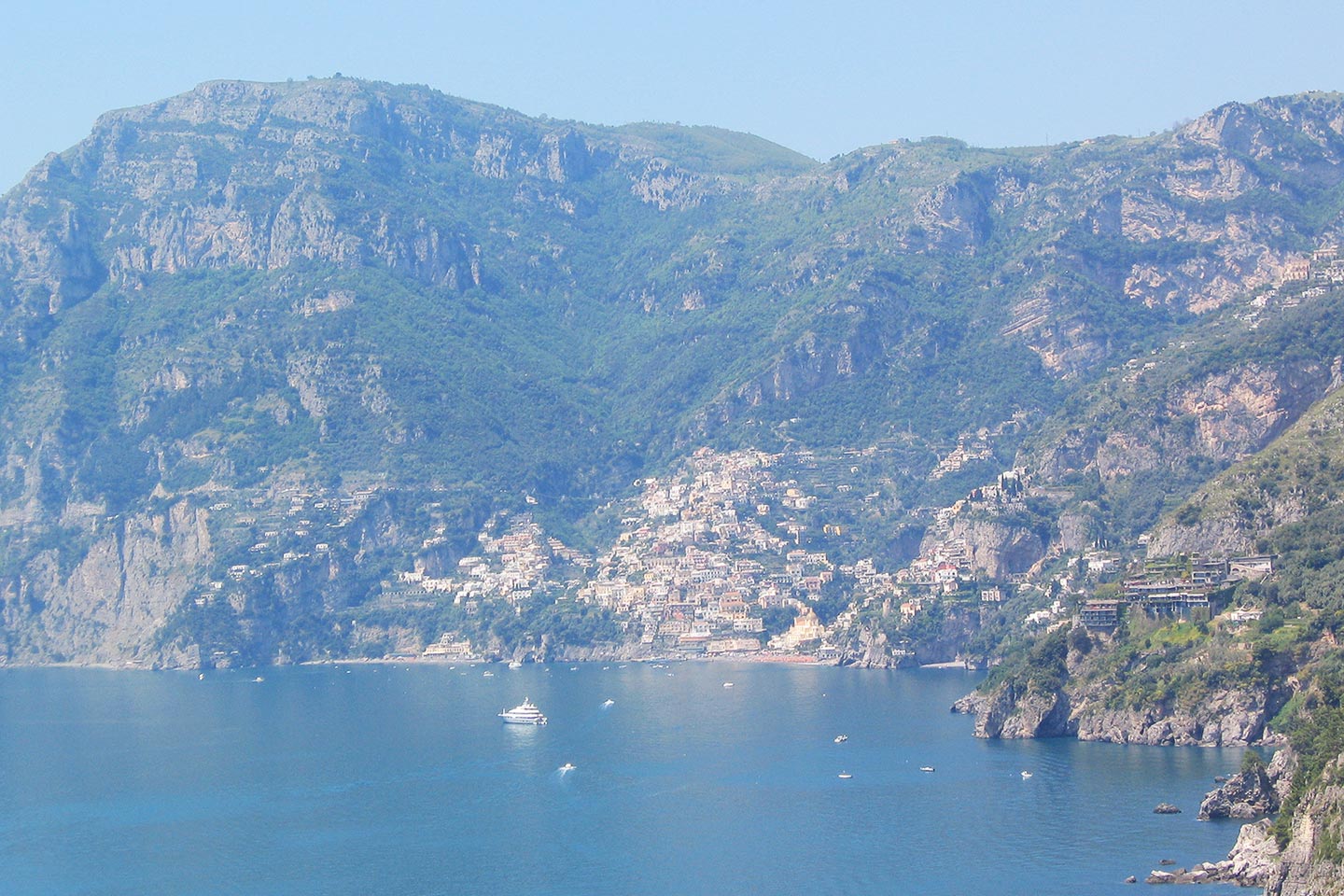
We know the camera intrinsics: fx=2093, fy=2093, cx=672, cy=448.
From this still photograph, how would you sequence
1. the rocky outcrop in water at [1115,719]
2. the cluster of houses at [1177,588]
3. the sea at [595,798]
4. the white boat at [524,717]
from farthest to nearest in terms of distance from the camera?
the white boat at [524,717] < the cluster of houses at [1177,588] < the rocky outcrop in water at [1115,719] < the sea at [595,798]

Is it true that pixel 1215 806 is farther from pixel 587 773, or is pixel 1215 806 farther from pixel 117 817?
pixel 117 817

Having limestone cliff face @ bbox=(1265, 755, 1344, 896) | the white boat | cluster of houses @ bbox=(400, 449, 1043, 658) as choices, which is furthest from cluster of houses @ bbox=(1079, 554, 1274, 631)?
limestone cliff face @ bbox=(1265, 755, 1344, 896)

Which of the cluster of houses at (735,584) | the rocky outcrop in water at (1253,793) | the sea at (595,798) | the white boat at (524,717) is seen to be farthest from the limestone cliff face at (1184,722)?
the cluster of houses at (735,584)

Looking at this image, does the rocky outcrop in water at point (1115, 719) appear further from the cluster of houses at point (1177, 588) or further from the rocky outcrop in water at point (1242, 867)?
the rocky outcrop in water at point (1242, 867)

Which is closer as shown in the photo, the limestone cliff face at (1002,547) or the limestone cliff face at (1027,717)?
the limestone cliff face at (1027,717)

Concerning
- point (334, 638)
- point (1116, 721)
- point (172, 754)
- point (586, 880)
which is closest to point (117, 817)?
A: point (172, 754)

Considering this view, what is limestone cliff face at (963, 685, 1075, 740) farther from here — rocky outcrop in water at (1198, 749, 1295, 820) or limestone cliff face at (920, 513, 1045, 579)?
limestone cliff face at (920, 513, 1045, 579)

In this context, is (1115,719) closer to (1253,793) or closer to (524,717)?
(1253,793)

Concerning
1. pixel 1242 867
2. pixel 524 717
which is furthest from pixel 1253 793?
pixel 524 717
